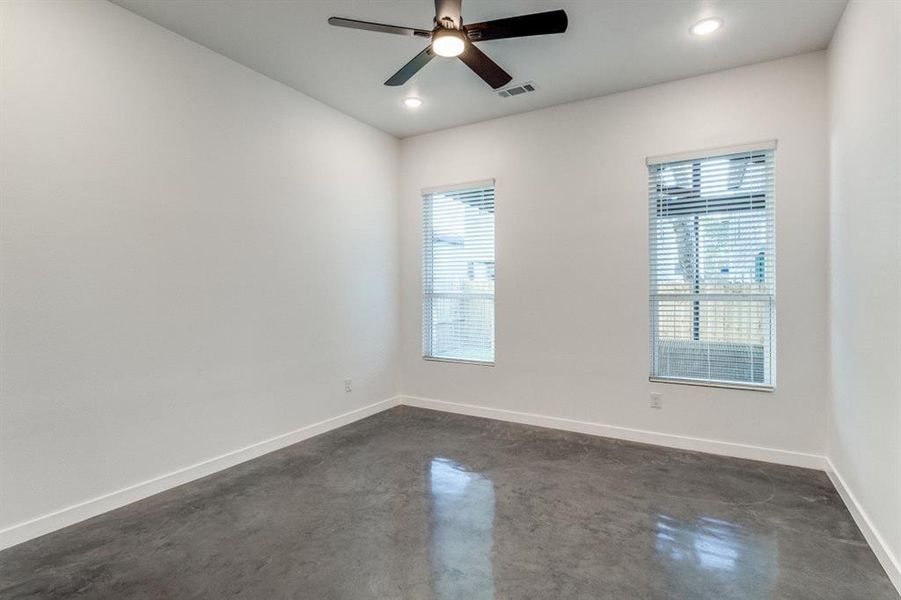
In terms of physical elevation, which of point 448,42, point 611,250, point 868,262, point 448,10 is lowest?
point 868,262

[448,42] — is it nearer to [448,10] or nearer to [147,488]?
[448,10]

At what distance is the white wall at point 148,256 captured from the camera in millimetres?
2422

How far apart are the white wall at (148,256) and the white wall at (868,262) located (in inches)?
152

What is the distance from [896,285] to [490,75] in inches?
91.8

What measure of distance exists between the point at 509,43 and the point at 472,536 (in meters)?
3.17

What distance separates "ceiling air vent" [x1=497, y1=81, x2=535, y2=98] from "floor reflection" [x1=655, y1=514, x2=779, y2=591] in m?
3.36

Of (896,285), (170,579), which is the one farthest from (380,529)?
(896,285)

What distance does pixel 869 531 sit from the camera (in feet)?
7.66

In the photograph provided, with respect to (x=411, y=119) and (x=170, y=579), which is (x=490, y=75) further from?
(x=170, y=579)

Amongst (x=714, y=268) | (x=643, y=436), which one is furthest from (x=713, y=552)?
(x=714, y=268)

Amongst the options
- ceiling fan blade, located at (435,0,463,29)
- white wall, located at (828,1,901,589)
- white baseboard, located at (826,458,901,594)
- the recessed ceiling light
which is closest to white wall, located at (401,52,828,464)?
white wall, located at (828,1,901,589)

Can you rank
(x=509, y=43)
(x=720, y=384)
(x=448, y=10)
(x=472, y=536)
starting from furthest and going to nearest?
(x=720, y=384), (x=509, y=43), (x=472, y=536), (x=448, y=10)

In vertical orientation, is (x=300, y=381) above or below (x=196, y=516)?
above

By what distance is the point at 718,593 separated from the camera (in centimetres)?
196
